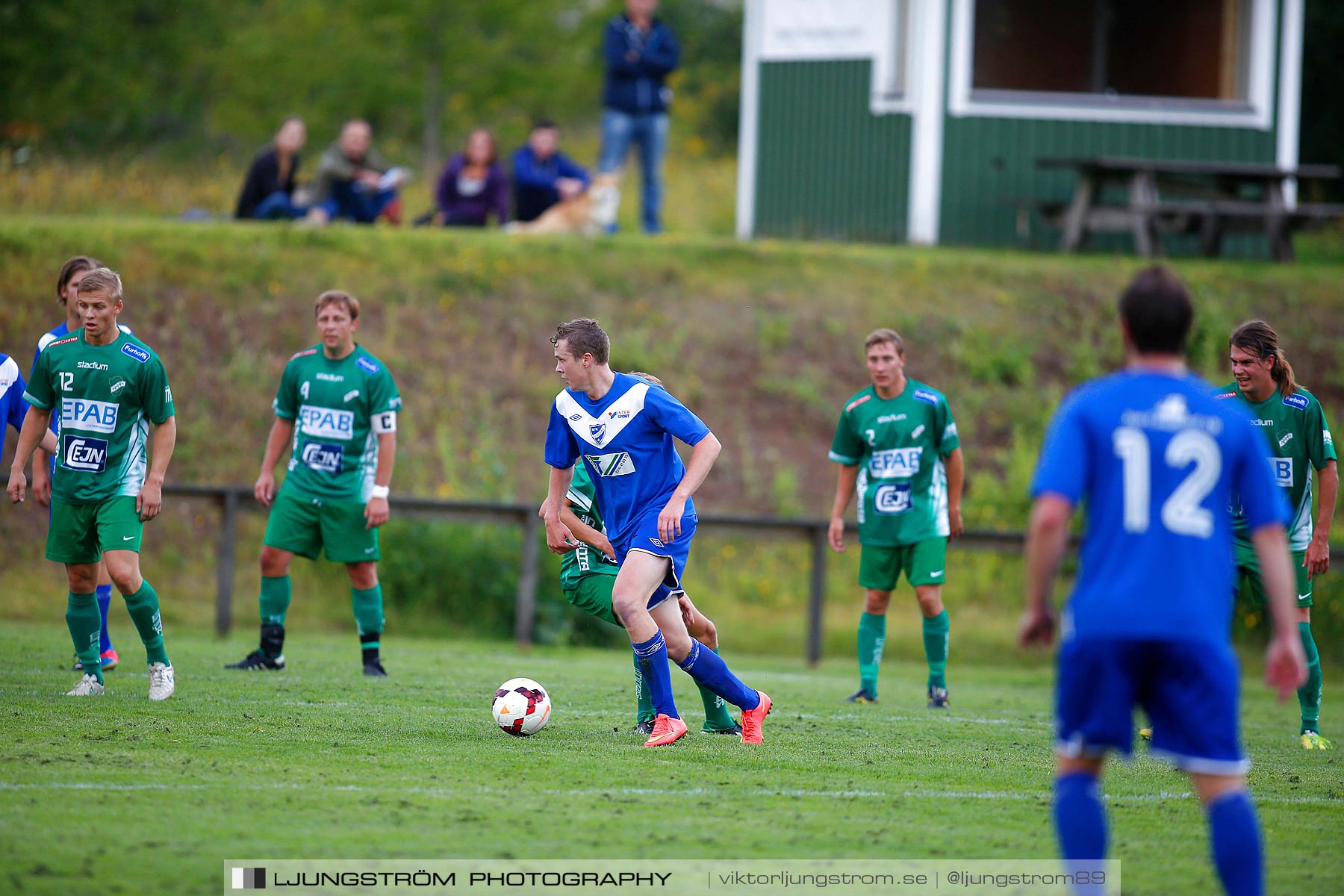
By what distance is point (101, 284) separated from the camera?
7.05 metres

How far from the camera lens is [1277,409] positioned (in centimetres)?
742

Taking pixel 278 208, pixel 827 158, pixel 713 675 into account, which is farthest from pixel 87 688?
pixel 827 158

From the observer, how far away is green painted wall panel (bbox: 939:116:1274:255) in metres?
17.9

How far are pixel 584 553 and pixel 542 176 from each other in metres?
11.4

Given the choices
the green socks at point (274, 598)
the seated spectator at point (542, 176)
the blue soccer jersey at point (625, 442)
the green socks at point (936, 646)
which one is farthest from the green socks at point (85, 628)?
the seated spectator at point (542, 176)

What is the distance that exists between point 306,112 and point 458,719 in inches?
836

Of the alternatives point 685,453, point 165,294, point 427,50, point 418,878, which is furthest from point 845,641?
point 427,50

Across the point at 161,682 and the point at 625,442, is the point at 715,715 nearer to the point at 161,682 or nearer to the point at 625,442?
the point at 625,442

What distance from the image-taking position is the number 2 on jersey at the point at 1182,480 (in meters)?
3.89

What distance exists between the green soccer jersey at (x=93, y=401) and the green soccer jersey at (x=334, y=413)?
155 centimetres

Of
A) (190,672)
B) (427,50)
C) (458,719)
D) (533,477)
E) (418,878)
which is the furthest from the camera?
(427,50)

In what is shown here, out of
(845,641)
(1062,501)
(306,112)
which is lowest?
(845,641)

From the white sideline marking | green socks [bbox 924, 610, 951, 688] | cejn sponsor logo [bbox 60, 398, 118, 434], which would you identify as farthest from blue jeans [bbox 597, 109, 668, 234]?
the white sideline marking

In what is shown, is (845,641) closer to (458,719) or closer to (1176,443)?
(458,719)
